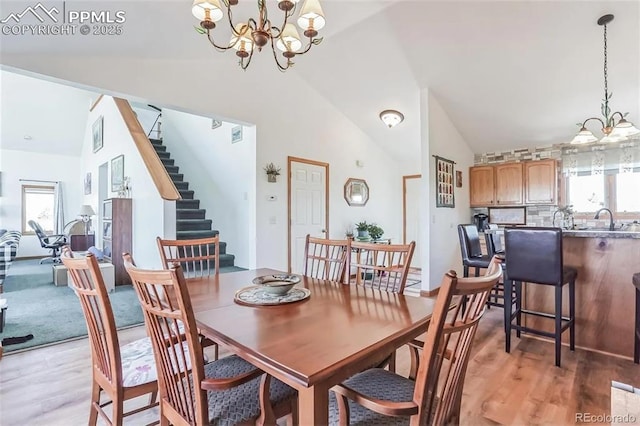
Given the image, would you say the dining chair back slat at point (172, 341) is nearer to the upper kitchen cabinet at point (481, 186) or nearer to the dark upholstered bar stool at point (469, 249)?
the dark upholstered bar stool at point (469, 249)

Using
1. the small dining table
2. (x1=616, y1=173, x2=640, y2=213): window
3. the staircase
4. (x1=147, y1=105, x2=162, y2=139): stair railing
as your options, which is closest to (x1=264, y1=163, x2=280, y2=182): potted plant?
the staircase

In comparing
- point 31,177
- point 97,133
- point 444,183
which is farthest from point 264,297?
point 31,177

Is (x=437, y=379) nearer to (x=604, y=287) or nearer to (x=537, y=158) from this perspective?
(x=604, y=287)

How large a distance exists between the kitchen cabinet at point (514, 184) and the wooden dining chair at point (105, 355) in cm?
569

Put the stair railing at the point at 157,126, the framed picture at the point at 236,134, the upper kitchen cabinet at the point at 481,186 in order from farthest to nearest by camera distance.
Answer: the stair railing at the point at 157,126
the upper kitchen cabinet at the point at 481,186
the framed picture at the point at 236,134

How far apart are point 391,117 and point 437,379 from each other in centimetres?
453

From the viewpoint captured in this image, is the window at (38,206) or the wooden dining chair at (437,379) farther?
the window at (38,206)

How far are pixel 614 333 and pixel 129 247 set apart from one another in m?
6.04

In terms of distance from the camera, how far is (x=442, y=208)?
470 cm

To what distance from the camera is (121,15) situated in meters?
2.45

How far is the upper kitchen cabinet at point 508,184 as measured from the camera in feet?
17.4

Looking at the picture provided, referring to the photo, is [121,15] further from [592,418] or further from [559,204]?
[559,204]

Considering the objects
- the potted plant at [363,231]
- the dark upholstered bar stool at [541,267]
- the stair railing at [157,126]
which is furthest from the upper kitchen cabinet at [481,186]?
the stair railing at [157,126]

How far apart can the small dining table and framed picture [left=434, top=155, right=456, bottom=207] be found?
128 inches
